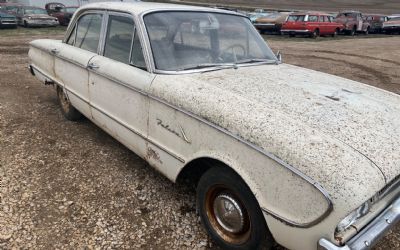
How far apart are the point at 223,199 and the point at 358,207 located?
0.96 m

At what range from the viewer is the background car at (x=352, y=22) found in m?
23.8

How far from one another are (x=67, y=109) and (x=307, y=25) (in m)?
18.2

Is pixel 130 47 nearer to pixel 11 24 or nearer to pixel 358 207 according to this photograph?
pixel 358 207

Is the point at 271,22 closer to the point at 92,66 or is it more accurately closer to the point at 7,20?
the point at 7,20

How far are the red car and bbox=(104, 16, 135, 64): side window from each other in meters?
18.5

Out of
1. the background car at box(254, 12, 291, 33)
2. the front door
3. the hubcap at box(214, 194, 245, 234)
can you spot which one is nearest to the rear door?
the front door

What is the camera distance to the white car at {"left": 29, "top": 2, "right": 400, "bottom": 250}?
6.39 ft

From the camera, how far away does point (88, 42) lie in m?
4.21

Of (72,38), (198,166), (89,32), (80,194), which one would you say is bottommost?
(80,194)

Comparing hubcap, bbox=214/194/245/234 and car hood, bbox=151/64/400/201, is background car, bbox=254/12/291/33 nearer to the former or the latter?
car hood, bbox=151/64/400/201

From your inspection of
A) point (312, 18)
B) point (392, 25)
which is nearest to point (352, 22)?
point (392, 25)

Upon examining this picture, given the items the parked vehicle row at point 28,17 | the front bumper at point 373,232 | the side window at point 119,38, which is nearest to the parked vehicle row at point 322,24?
the parked vehicle row at point 28,17

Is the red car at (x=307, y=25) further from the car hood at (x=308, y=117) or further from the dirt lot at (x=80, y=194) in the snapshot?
the car hood at (x=308, y=117)

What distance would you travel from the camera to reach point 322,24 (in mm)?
21094
